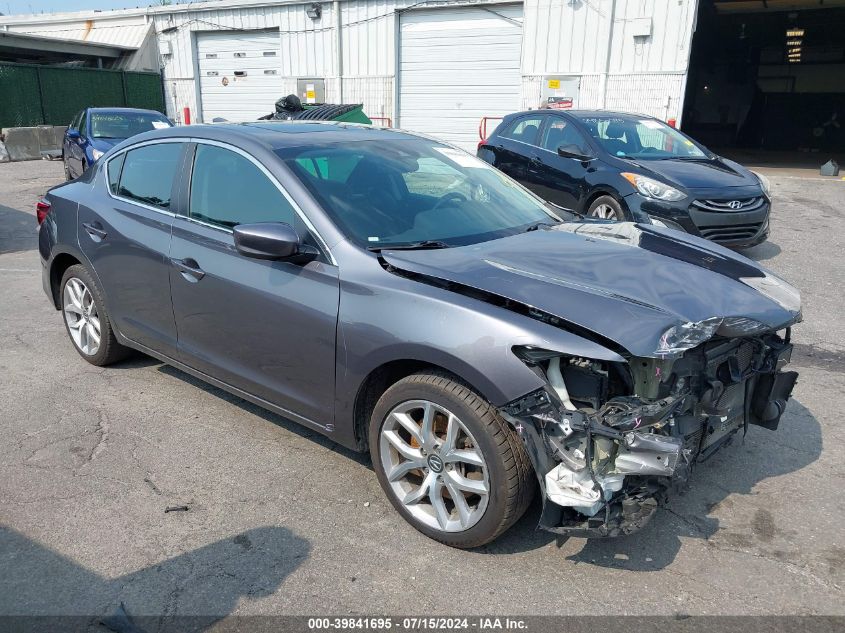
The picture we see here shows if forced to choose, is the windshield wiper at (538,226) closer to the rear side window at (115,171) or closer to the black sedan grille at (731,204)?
the rear side window at (115,171)

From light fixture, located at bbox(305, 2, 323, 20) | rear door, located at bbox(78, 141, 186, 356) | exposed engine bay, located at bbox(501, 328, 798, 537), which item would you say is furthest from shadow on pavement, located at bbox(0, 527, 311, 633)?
light fixture, located at bbox(305, 2, 323, 20)

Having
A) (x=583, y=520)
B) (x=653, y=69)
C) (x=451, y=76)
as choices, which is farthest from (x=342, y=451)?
(x=451, y=76)

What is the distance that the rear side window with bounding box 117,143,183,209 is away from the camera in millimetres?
4117

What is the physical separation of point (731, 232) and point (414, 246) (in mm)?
5335

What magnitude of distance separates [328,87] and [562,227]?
1908cm

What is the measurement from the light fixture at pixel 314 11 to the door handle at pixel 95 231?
18.3 meters

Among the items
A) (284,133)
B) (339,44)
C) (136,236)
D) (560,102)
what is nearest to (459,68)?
(560,102)

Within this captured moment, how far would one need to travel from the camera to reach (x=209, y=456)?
374 cm

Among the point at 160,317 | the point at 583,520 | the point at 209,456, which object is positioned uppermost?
the point at 160,317

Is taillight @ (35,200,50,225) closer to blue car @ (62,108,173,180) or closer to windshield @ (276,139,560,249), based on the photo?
windshield @ (276,139,560,249)

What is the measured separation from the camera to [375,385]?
10.4ft

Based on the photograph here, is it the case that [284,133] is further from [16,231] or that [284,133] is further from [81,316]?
[16,231]

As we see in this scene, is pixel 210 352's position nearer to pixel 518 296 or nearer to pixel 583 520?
pixel 518 296

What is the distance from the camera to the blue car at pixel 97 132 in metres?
12.8
